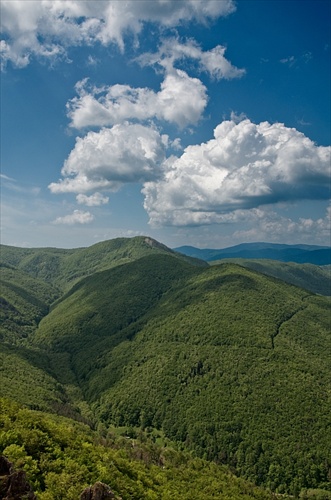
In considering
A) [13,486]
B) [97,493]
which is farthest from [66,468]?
[13,486]

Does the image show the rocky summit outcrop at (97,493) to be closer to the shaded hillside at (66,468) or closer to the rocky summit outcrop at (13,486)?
the shaded hillside at (66,468)

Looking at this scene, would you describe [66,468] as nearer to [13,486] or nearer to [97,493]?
[97,493]

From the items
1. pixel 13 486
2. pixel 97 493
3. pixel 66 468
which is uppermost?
pixel 13 486

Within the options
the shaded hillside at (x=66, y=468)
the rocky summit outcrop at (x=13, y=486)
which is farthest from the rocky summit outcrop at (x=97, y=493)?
the rocky summit outcrop at (x=13, y=486)

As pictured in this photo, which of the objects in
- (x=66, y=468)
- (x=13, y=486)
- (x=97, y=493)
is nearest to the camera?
(x=13, y=486)

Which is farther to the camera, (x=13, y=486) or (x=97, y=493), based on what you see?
(x=97, y=493)

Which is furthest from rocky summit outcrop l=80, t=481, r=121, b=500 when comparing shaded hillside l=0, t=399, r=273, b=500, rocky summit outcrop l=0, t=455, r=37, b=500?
rocky summit outcrop l=0, t=455, r=37, b=500

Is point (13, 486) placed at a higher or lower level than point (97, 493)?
higher

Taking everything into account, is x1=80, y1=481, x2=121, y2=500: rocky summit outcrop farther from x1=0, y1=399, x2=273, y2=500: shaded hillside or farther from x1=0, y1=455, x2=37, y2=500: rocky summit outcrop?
x1=0, y1=455, x2=37, y2=500: rocky summit outcrop
